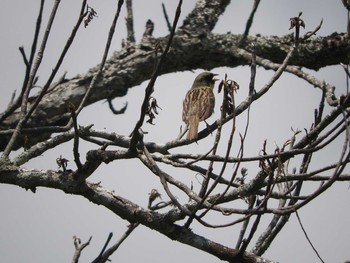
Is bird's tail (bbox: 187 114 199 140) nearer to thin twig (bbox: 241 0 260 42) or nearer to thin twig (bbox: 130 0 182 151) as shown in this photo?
thin twig (bbox: 130 0 182 151)

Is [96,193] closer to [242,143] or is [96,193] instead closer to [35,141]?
[242,143]

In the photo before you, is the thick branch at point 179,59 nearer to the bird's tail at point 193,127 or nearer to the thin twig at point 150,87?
the bird's tail at point 193,127

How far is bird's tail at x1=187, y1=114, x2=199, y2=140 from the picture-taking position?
3373 mm

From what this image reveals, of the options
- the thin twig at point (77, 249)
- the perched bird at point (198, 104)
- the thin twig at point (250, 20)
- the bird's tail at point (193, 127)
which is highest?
the thin twig at point (250, 20)

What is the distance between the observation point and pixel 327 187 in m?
2.04

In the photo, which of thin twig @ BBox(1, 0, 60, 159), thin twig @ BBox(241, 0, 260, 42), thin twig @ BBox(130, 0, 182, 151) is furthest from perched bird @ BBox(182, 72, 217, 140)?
thin twig @ BBox(130, 0, 182, 151)

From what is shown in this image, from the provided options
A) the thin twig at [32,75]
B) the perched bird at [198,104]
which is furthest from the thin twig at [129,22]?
the thin twig at [32,75]

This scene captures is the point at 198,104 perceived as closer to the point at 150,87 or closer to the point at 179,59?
the point at 179,59

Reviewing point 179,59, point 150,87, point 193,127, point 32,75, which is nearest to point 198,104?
point 179,59

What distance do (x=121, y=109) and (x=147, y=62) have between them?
55cm

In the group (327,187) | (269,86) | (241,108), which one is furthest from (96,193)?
(327,187)

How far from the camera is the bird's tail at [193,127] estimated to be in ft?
11.1

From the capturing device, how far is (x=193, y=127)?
150 inches

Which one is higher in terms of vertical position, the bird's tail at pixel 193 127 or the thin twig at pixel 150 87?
the bird's tail at pixel 193 127
